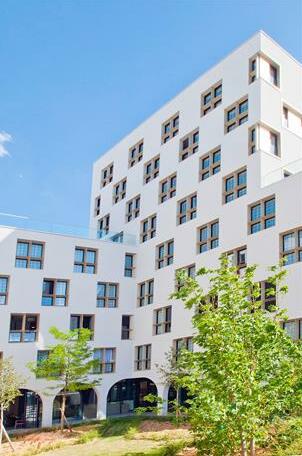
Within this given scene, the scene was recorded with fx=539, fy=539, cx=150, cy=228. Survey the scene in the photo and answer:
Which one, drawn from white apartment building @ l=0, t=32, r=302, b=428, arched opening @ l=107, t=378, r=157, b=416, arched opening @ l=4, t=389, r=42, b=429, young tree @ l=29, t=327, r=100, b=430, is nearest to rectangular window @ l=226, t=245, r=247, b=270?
white apartment building @ l=0, t=32, r=302, b=428

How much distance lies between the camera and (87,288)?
31281 mm

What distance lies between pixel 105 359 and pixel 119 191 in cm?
1177

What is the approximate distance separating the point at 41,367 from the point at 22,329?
2775 mm

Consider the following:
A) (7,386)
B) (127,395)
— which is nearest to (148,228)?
(127,395)

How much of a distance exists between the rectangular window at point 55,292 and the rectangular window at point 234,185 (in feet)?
34.6

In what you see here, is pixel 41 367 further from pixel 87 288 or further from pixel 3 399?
pixel 87 288

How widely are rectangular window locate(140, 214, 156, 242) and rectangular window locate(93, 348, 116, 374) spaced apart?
275 inches

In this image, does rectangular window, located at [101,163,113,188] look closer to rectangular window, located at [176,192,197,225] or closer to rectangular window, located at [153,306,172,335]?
rectangular window, located at [176,192,197,225]

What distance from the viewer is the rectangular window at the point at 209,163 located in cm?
2812

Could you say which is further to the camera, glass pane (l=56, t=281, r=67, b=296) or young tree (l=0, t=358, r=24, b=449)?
glass pane (l=56, t=281, r=67, b=296)

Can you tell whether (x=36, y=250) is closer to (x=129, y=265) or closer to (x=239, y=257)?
(x=129, y=265)

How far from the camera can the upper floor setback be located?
2709cm

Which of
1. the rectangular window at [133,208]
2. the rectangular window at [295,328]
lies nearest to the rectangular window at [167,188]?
the rectangular window at [133,208]

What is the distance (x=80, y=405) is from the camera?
31641 millimetres
